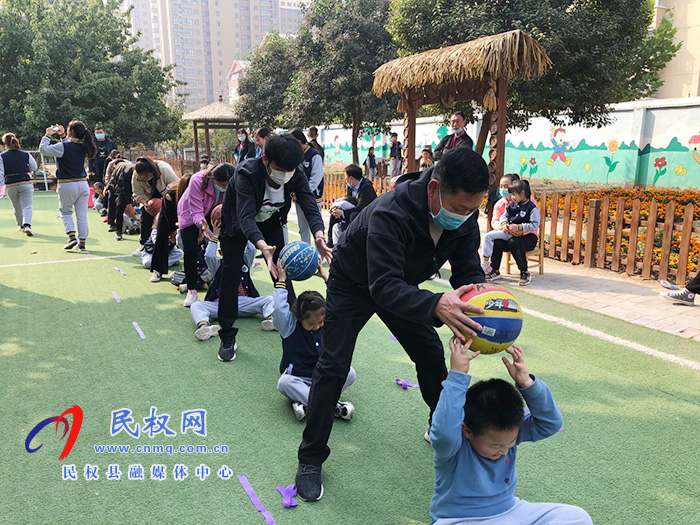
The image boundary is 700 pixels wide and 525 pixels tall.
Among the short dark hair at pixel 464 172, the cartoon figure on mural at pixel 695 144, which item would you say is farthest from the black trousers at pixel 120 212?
the cartoon figure on mural at pixel 695 144

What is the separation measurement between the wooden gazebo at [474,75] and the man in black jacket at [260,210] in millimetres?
4307

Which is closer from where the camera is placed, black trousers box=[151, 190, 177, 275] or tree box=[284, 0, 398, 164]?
black trousers box=[151, 190, 177, 275]

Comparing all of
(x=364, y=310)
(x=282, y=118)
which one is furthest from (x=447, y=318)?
(x=282, y=118)

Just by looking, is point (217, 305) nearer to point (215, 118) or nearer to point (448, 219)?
point (448, 219)

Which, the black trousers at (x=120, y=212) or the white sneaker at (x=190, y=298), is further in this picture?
the black trousers at (x=120, y=212)

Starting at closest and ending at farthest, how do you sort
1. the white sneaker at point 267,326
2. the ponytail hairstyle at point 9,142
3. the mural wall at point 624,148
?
the white sneaker at point 267,326 < the ponytail hairstyle at point 9,142 < the mural wall at point 624,148

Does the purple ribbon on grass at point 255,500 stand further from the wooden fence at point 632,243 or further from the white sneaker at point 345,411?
the wooden fence at point 632,243

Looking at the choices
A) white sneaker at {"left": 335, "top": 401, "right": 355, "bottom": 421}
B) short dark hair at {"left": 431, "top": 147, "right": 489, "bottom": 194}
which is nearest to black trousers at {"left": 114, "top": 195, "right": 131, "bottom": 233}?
white sneaker at {"left": 335, "top": 401, "right": 355, "bottom": 421}

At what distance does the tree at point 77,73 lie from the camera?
2252cm

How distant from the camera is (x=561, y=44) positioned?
1162 cm

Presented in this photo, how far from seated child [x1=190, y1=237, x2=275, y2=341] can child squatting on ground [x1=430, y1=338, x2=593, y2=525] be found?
11.3 ft

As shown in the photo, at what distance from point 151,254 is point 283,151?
5275mm

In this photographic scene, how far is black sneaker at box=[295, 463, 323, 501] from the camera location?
2891 millimetres

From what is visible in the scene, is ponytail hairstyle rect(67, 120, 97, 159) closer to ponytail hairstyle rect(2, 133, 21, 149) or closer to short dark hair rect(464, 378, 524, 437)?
ponytail hairstyle rect(2, 133, 21, 149)
